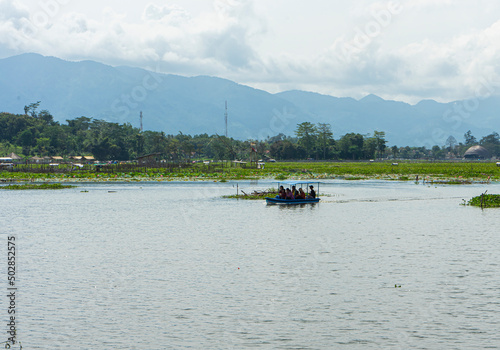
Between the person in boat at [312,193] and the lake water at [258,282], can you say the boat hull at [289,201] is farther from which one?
the lake water at [258,282]

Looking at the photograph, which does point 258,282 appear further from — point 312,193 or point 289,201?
point 312,193

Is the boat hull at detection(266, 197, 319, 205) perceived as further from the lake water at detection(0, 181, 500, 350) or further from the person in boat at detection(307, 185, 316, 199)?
the lake water at detection(0, 181, 500, 350)

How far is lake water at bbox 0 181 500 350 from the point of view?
615 inches

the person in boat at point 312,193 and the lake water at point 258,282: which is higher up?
the person in boat at point 312,193

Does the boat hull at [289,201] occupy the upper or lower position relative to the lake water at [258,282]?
upper

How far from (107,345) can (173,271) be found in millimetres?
8723

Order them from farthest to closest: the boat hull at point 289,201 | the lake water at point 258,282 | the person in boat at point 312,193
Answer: the person in boat at point 312,193 → the boat hull at point 289,201 → the lake water at point 258,282

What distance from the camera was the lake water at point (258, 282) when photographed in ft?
51.2

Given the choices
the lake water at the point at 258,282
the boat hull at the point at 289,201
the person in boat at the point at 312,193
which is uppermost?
the person in boat at the point at 312,193

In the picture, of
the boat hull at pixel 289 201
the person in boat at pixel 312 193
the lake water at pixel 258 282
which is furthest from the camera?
the person in boat at pixel 312 193

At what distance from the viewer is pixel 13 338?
15297mm

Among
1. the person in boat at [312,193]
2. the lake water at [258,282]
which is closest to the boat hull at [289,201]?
the person in boat at [312,193]

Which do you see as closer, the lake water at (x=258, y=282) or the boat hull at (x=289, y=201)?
the lake water at (x=258, y=282)

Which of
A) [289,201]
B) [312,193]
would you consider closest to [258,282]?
[289,201]
